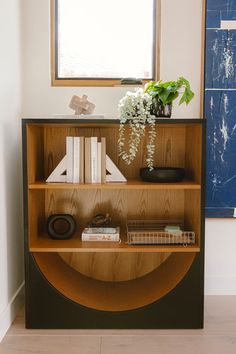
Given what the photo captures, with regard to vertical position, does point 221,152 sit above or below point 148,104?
below

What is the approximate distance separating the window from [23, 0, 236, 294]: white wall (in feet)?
0.29

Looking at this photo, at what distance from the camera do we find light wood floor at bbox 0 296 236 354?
1.94 m

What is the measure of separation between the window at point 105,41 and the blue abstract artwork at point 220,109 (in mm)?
377

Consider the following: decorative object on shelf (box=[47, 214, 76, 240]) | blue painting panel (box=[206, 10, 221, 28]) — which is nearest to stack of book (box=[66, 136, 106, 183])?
decorative object on shelf (box=[47, 214, 76, 240])

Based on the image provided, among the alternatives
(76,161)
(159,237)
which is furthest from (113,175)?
(159,237)

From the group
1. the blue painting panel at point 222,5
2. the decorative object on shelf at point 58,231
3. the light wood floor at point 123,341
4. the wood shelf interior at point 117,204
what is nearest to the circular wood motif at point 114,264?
the wood shelf interior at point 117,204

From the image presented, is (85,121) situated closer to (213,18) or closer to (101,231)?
(101,231)

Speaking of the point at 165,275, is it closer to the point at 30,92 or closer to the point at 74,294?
the point at 74,294

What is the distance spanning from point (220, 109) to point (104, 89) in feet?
2.50

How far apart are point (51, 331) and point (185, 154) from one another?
1326 millimetres

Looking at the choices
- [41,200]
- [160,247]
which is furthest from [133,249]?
[41,200]

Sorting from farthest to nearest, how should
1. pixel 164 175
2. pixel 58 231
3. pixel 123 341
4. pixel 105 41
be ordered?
pixel 105 41 < pixel 58 231 < pixel 164 175 < pixel 123 341

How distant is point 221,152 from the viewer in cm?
255

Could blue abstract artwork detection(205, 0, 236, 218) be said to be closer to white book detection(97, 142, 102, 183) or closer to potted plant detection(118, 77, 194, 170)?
potted plant detection(118, 77, 194, 170)
